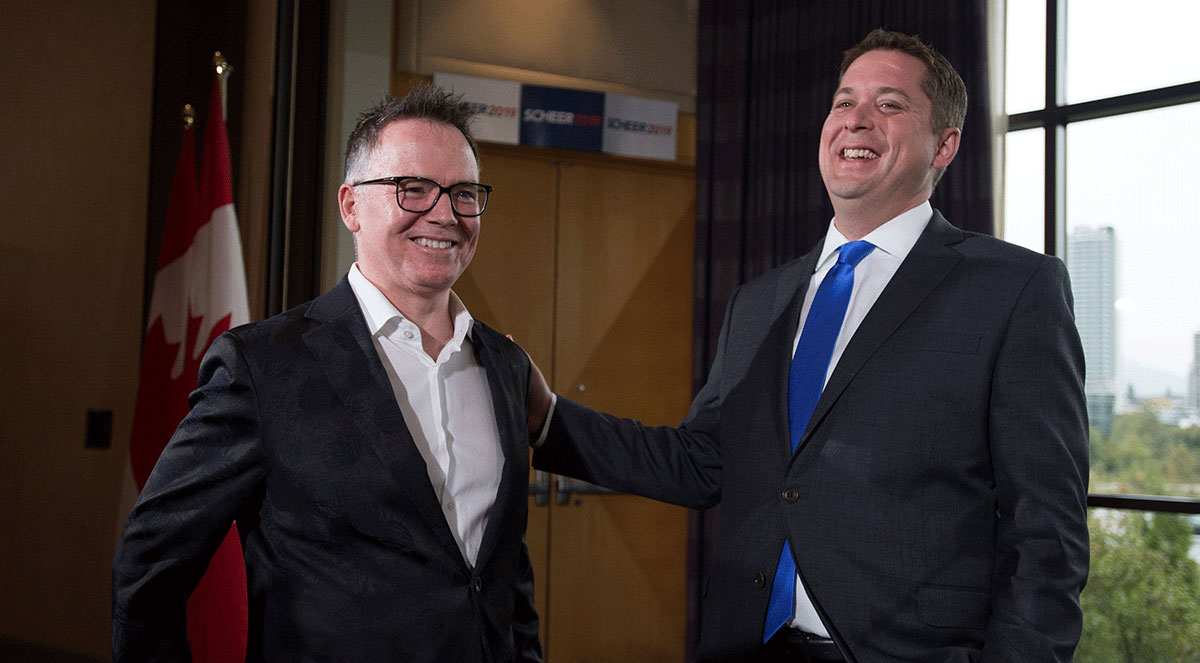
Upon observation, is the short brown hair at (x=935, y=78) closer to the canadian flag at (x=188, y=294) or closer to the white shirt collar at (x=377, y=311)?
the white shirt collar at (x=377, y=311)

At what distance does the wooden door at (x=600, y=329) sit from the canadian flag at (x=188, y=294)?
1320mm

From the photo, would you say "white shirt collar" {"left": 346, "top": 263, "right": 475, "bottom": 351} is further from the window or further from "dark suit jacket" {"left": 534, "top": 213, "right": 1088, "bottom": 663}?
the window

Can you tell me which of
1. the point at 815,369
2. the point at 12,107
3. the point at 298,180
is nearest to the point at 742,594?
the point at 815,369

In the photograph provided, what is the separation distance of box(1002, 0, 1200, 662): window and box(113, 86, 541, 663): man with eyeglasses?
3.19 m

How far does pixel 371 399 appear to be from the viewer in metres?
1.51

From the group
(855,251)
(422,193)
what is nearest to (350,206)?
(422,193)

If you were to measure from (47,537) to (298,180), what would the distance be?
1712 mm

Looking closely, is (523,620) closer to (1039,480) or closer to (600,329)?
(1039,480)

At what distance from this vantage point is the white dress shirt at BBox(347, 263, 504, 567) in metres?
1.55

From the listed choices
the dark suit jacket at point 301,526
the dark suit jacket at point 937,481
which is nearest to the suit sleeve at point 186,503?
the dark suit jacket at point 301,526

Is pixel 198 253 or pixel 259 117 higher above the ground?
pixel 259 117

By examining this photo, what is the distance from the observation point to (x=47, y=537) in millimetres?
3740

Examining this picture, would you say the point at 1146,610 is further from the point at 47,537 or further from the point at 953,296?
the point at 47,537

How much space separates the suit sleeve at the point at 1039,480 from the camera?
1495 mm
